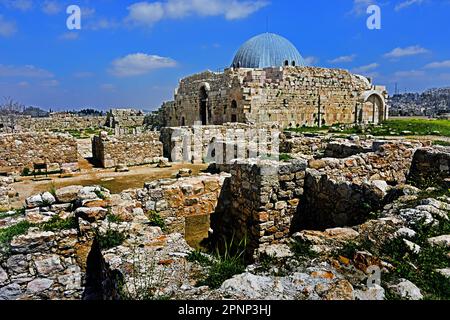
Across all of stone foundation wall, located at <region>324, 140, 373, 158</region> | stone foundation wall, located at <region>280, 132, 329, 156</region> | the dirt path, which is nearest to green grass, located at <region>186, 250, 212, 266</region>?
the dirt path

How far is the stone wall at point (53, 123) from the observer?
92.5ft

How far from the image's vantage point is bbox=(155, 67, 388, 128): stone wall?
18375 mm

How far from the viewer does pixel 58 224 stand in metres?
4.35

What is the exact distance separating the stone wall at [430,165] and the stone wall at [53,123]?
27.5 meters

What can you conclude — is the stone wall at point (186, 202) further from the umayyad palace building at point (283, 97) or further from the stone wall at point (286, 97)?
the stone wall at point (286, 97)

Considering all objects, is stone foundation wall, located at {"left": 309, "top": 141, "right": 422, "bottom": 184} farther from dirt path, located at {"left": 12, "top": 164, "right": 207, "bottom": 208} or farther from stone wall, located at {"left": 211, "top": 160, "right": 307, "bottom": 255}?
dirt path, located at {"left": 12, "top": 164, "right": 207, "bottom": 208}

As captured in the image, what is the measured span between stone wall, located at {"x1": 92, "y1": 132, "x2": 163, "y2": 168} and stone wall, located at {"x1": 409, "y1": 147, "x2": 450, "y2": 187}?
9.60 m

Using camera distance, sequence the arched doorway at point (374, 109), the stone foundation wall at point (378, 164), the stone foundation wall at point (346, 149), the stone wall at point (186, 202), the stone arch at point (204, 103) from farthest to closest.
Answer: the stone arch at point (204, 103), the arched doorway at point (374, 109), the stone foundation wall at point (346, 149), the stone foundation wall at point (378, 164), the stone wall at point (186, 202)

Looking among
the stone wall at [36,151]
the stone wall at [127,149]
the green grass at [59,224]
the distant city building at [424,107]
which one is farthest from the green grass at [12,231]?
the distant city building at [424,107]

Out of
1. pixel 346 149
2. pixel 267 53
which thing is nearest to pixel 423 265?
pixel 346 149

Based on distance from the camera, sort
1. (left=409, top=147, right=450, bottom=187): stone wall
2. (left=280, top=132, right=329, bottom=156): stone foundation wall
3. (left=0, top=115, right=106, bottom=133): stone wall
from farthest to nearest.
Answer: (left=0, top=115, right=106, bottom=133): stone wall → (left=280, top=132, right=329, bottom=156): stone foundation wall → (left=409, top=147, right=450, bottom=187): stone wall

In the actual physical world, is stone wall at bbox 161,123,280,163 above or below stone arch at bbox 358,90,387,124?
below
